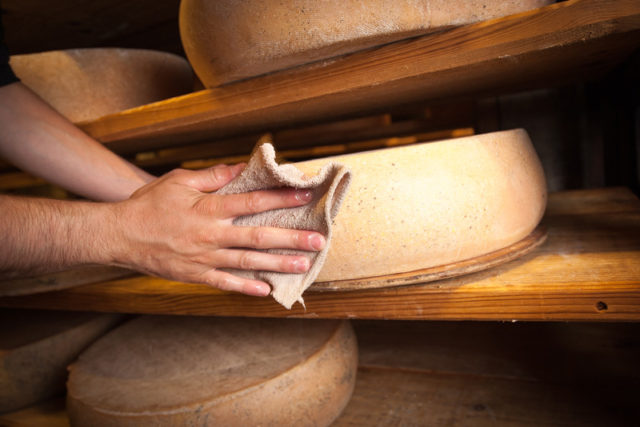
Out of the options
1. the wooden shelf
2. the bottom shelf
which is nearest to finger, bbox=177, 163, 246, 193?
the wooden shelf

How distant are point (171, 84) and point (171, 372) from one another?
825mm

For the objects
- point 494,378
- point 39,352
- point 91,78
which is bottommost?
point 494,378

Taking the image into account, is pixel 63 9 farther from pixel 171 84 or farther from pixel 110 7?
pixel 171 84

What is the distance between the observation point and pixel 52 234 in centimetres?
62

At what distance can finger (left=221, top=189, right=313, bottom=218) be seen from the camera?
1.83ft

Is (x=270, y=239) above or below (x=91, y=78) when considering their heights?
below

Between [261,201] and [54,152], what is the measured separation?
24.3 inches

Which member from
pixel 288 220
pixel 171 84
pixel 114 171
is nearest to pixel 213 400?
pixel 288 220

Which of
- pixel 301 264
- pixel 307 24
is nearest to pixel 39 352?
pixel 301 264

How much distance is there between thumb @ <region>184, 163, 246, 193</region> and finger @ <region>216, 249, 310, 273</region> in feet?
0.34

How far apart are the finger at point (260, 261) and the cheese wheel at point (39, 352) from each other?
78 cm

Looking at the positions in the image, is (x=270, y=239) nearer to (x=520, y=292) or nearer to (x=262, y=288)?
(x=262, y=288)

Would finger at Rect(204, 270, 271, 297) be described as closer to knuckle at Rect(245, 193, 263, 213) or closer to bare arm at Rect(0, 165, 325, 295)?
bare arm at Rect(0, 165, 325, 295)

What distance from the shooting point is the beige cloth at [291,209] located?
0.52m
